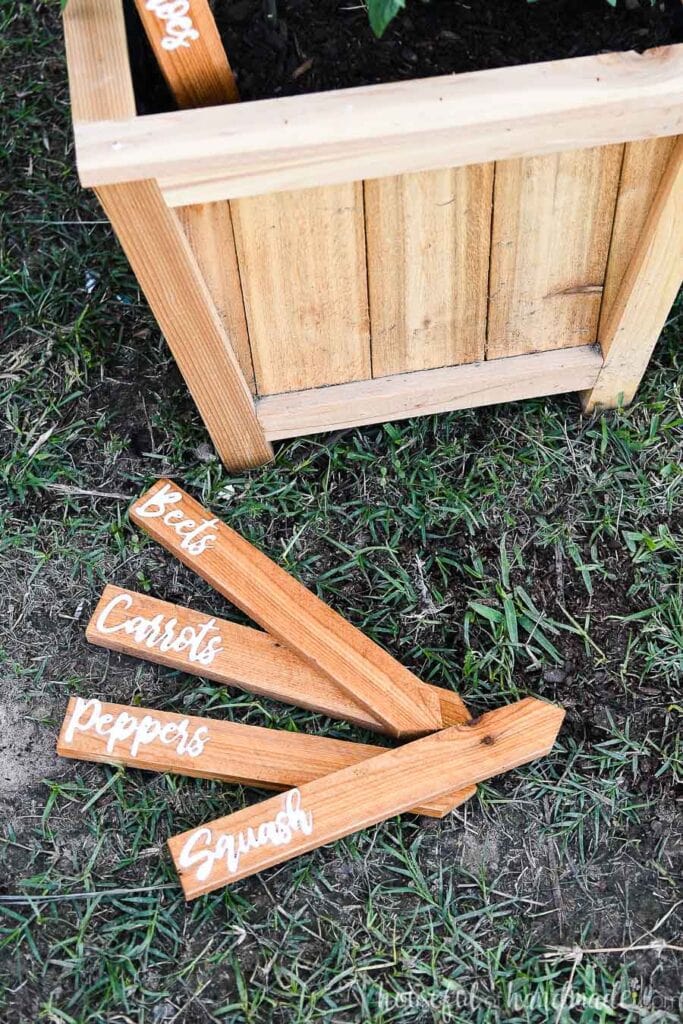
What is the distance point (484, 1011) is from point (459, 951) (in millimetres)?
97

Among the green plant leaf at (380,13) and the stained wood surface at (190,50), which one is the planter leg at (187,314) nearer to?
the stained wood surface at (190,50)

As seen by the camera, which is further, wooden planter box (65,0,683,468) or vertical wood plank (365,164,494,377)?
vertical wood plank (365,164,494,377)

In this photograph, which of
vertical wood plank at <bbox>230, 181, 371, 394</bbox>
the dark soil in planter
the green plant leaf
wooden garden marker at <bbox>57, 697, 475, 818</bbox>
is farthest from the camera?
the dark soil in planter

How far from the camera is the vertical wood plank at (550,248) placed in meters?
1.67

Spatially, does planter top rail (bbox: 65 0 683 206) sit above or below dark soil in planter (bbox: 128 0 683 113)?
above

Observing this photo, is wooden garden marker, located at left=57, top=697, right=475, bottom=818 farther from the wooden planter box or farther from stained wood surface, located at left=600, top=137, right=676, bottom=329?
stained wood surface, located at left=600, top=137, right=676, bottom=329

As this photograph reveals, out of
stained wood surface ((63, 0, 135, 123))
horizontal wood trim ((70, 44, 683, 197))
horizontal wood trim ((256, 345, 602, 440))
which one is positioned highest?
stained wood surface ((63, 0, 135, 123))

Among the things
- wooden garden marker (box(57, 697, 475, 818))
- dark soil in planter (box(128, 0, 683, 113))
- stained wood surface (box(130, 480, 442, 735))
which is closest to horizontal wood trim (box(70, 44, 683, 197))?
dark soil in planter (box(128, 0, 683, 113))

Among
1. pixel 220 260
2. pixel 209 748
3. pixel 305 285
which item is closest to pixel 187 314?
pixel 220 260

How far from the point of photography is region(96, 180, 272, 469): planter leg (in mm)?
1547

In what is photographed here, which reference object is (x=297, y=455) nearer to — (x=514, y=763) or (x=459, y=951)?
(x=514, y=763)

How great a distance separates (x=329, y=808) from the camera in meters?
1.72

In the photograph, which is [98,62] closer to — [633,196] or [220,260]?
[220,260]

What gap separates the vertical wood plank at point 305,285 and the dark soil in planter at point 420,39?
0.44 m
